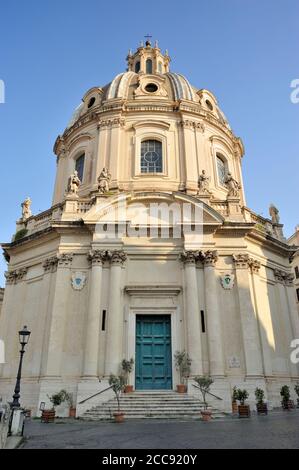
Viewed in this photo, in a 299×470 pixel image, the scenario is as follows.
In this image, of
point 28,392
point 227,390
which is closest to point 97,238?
point 28,392

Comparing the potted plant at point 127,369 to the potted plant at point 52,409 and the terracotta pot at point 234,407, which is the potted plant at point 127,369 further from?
the terracotta pot at point 234,407

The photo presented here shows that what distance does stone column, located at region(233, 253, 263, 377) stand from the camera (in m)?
16.6

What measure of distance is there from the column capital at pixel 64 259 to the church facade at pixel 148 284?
0.05 meters

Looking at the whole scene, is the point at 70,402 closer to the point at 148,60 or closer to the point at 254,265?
the point at 254,265

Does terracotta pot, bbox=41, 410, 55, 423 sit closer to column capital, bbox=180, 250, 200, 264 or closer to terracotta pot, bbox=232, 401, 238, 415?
terracotta pot, bbox=232, 401, 238, 415

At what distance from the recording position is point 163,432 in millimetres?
9375

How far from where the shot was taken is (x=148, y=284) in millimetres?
17797

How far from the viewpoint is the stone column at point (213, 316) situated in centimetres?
1617

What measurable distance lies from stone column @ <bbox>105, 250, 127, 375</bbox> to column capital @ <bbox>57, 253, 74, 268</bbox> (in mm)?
2204

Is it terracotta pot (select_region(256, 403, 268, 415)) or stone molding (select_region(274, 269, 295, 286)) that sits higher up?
stone molding (select_region(274, 269, 295, 286))

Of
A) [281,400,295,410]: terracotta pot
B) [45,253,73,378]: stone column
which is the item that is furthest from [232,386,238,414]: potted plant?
[45,253,73,378]: stone column

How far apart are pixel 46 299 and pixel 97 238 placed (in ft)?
13.2

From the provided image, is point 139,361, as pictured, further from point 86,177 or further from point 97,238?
point 86,177

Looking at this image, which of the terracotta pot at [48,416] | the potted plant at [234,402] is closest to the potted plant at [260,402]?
the potted plant at [234,402]
